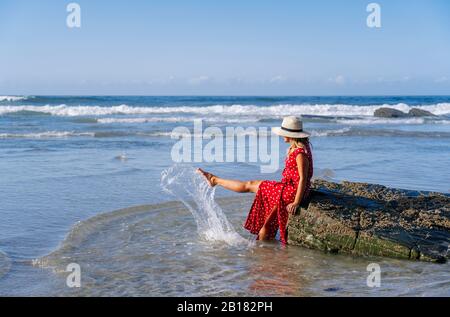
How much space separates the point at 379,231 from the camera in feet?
18.6

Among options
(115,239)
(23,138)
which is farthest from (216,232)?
(23,138)

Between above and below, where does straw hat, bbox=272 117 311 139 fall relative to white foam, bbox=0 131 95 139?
above

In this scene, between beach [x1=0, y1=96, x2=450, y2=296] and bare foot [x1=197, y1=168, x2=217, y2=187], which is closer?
beach [x1=0, y1=96, x2=450, y2=296]

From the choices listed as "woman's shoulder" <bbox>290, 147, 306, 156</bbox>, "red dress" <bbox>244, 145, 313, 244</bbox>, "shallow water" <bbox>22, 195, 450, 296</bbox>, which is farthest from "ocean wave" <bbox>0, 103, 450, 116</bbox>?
"shallow water" <bbox>22, 195, 450, 296</bbox>

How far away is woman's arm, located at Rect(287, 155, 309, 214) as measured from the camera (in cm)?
601

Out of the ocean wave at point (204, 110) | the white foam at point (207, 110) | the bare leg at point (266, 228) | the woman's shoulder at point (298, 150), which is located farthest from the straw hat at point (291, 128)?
the white foam at point (207, 110)

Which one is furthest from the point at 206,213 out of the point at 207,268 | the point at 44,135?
the point at 44,135

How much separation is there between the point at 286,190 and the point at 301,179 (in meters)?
0.27

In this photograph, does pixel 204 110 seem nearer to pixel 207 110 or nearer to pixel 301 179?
pixel 207 110

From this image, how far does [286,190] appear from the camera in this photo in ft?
20.3

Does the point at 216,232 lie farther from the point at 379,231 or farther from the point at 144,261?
the point at 379,231

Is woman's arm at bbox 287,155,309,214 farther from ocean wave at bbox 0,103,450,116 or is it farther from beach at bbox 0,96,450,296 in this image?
ocean wave at bbox 0,103,450,116

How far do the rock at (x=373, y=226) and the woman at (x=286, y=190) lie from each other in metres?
0.15

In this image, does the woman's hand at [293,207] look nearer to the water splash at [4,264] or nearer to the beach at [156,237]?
the beach at [156,237]
